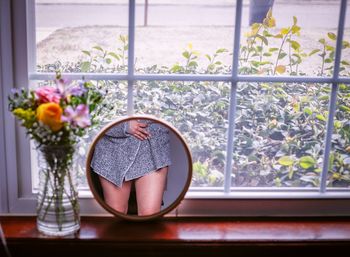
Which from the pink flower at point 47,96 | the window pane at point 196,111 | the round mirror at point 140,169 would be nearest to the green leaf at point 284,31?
the window pane at point 196,111

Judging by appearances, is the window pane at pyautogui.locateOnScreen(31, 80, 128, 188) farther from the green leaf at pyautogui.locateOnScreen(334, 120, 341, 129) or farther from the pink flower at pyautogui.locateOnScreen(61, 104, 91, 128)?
the green leaf at pyautogui.locateOnScreen(334, 120, 341, 129)

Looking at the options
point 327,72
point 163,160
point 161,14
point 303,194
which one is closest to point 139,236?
point 163,160

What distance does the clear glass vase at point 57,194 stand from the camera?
1.37 m

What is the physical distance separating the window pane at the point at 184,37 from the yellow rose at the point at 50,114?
0.35 m

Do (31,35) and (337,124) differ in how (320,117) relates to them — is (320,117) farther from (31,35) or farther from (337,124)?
(31,35)

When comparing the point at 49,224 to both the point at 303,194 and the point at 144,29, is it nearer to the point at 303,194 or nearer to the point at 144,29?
→ the point at 144,29

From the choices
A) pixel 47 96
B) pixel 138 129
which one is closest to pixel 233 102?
pixel 138 129

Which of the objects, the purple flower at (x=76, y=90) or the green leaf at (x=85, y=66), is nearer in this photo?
the purple flower at (x=76, y=90)

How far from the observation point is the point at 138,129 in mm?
1478

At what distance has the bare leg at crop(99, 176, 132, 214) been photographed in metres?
1.50

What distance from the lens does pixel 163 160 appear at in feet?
4.97

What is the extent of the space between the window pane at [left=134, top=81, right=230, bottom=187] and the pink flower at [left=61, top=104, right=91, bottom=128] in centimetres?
27

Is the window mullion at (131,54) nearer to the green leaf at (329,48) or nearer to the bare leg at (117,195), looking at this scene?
the bare leg at (117,195)

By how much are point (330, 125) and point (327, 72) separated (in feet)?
0.55
